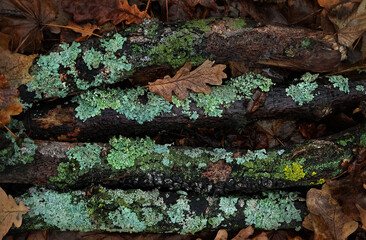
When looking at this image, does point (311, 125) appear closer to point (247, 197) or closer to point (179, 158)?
point (247, 197)

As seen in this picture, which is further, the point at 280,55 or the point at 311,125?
the point at 311,125

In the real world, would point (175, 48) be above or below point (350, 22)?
below

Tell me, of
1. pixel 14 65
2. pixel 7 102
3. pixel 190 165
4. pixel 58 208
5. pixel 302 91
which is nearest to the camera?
pixel 7 102

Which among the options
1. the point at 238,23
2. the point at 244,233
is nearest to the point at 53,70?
the point at 238,23

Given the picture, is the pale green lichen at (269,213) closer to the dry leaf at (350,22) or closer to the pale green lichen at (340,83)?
the pale green lichen at (340,83)

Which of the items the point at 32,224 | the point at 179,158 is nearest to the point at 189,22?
the point at 179,158

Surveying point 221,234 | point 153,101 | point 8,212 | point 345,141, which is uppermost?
point 153,101

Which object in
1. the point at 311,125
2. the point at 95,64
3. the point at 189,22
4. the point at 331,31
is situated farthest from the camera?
the point at 311,125

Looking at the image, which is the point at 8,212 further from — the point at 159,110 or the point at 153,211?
the point at 159,110
